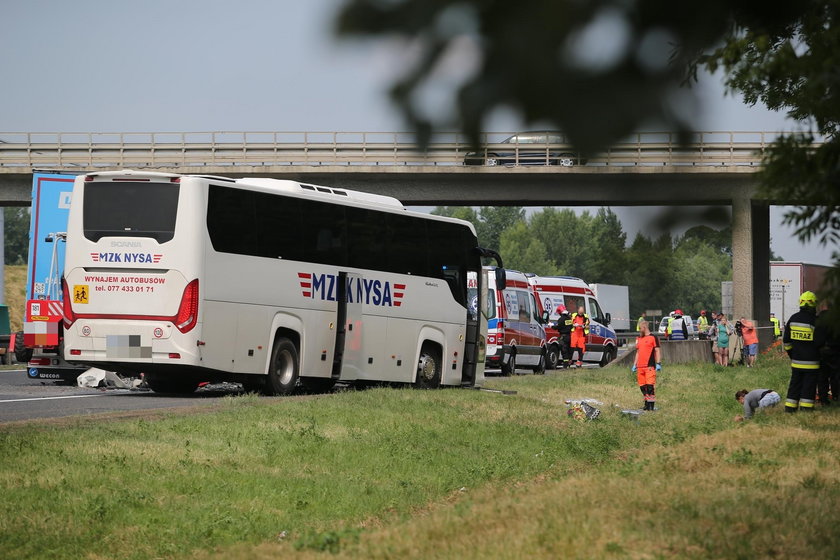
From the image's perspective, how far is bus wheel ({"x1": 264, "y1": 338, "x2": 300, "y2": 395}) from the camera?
2169 cm

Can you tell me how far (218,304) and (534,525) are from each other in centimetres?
1255

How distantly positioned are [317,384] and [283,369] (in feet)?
6.58

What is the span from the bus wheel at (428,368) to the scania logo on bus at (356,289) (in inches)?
57.3

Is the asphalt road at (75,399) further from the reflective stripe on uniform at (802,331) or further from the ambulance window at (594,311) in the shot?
the ambulance window at (594,311)

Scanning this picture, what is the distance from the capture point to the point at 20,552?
8758mm

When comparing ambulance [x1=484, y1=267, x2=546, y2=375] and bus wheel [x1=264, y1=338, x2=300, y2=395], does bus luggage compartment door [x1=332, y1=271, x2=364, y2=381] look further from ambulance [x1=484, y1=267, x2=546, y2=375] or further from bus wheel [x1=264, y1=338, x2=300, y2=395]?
ambulance [x1=484, y1=267, x2=546, y2=375]

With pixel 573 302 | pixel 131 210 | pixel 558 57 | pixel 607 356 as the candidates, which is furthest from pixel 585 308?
pixel 558 57

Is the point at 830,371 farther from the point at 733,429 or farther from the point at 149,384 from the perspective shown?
the point at 149,384

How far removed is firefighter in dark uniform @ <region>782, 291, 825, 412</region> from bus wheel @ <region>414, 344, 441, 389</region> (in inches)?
331

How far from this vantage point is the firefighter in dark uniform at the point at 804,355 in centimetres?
1812

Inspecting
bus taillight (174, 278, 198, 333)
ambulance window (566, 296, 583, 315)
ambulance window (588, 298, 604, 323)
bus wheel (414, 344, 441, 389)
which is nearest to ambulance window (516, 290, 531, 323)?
ambulance window (588, 298, 604, 323)

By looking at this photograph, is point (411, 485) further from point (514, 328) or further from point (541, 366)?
point (541, 366)

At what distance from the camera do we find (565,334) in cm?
3975

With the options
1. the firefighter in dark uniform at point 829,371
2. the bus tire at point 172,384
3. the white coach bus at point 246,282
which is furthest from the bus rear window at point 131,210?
the firefighter in dark uniform at point 829,371
